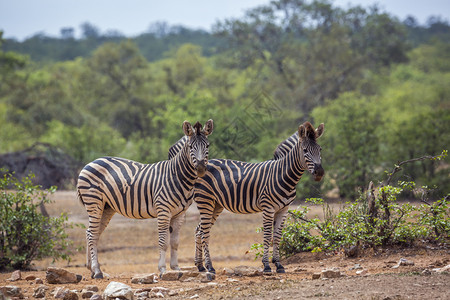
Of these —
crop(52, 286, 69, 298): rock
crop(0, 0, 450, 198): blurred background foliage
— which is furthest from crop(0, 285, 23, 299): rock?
crop(0, 0, 450, 198): blurred background foliage

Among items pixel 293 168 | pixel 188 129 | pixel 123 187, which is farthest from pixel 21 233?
pixel 293 168

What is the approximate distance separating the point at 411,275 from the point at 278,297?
198cm

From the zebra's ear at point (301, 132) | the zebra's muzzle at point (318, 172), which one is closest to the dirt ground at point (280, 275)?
the zebra's muzzle at point (318, 172)

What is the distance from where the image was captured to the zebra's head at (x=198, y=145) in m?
8.30

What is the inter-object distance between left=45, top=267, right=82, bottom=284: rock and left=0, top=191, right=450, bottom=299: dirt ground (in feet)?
0.67

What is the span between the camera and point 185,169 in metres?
8.99

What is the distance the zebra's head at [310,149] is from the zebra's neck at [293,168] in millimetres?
112

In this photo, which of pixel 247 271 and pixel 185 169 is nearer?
pixel 247 271

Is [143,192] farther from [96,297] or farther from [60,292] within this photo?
[96,297]

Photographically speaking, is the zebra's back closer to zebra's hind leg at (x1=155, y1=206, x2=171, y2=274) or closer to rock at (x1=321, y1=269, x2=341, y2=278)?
zebra's hind leg at (x1=155, y1=206, x2=171, y2=274)

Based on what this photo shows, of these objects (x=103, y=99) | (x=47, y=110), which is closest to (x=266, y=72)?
(x=103, y=99)

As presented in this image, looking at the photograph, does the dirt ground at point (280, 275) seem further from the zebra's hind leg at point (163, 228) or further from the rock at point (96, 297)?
the rock at point (96, 297)

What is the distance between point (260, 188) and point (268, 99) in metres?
17.8

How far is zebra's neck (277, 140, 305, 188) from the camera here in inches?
339
